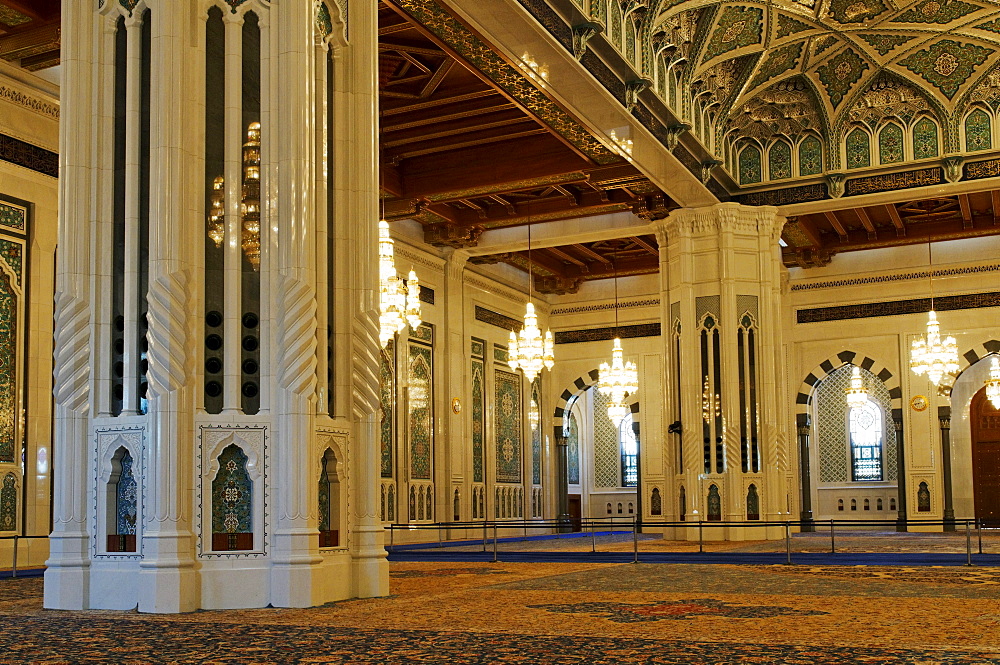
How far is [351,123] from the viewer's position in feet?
24.6

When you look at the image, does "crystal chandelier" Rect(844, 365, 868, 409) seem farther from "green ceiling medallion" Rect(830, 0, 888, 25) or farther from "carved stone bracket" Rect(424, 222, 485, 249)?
"green ceiling medallion" Rect(830, 0, 888, 25)

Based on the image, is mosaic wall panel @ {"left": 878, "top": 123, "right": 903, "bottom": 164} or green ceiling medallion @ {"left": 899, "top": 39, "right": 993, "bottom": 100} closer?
green ceiling medallion @ {"left": 899, "top": 39, "right": 993, "bottom": 100}

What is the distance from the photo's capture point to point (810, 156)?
15.8 meters

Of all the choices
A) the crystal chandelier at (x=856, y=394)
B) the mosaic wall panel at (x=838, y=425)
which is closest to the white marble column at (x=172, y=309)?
the crystal chandelier at (x=856, y=394)

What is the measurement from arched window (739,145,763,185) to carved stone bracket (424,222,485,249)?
4107mm

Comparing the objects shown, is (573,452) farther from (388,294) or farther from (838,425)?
(388,294)

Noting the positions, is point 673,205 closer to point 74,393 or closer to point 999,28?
point 999,28

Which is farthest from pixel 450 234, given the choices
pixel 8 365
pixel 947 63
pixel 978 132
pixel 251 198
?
pixel 251 198

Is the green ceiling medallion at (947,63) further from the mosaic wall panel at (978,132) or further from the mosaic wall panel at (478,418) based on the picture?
the mosaic wall panel at (478,418)

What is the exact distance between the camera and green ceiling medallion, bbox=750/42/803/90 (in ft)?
47.3

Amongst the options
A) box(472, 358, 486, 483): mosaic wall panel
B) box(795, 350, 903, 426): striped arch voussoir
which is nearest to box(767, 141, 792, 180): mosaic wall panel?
box(795, 350, 903, 426): striped arch voussoir

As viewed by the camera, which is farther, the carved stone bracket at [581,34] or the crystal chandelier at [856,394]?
the crystal chandelier at [856,394]

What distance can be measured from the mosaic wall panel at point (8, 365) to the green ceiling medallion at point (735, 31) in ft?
27.4

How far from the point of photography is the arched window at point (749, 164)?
631 inches
